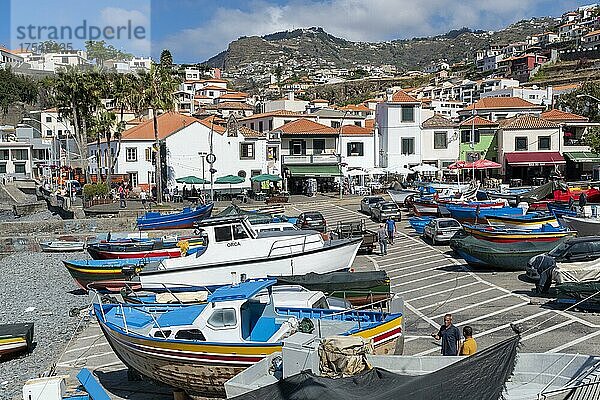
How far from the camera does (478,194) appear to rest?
45.5 meters

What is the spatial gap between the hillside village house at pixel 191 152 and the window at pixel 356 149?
9042 mm

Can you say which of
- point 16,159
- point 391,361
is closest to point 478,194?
point 391,361

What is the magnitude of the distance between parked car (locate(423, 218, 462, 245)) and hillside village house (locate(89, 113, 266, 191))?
29.0 m

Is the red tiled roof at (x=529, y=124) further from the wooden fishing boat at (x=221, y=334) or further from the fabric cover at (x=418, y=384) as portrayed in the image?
the fabric cover at (x=418, y=384)

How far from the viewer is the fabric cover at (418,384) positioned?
26.4ft

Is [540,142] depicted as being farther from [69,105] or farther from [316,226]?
[69,105]

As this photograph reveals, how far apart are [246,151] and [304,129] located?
6257 millimetres

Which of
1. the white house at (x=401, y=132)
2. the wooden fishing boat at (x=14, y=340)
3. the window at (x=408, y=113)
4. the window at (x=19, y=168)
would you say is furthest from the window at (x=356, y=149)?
the wooden fishing boat at (x=14, y=340)

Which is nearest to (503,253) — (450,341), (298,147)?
(450,341)

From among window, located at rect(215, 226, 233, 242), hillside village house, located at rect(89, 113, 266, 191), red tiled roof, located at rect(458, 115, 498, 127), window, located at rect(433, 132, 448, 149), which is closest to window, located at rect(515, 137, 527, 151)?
red tiled roof, located at rect(458, 115, 498, 127)

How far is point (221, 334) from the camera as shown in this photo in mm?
14531

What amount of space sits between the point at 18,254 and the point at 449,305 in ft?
107

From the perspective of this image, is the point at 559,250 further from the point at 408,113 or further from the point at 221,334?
the point at 408,113

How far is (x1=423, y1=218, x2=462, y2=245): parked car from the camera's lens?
33875 mm
